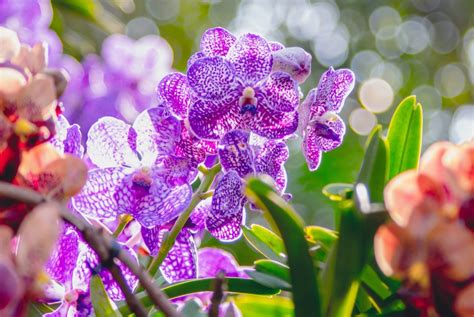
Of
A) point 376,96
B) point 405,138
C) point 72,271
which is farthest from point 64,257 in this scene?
point 376,96

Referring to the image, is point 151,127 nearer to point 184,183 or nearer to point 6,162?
point 184,183

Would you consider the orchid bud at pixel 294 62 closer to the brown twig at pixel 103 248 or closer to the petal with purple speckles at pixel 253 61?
the petal with purple speckles at pixel 253 61

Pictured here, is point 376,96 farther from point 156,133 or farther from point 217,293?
point 217,293

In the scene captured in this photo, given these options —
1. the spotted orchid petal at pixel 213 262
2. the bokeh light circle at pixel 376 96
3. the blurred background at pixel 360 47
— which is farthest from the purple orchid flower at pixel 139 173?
the bokeh light circle at pixel 376 96

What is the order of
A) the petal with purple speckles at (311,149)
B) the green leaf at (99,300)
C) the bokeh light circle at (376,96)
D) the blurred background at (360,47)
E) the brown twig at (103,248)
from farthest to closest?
the bokeh light circle at (376,96)
the blurred background at (360,47)
the petal with purple speckles at (311,149)
the green leaf at (99,300)
the brown twig at (103,248)

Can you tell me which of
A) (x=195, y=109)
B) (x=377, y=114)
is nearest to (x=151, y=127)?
(x=195, y=109)

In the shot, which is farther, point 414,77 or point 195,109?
point 414,77
